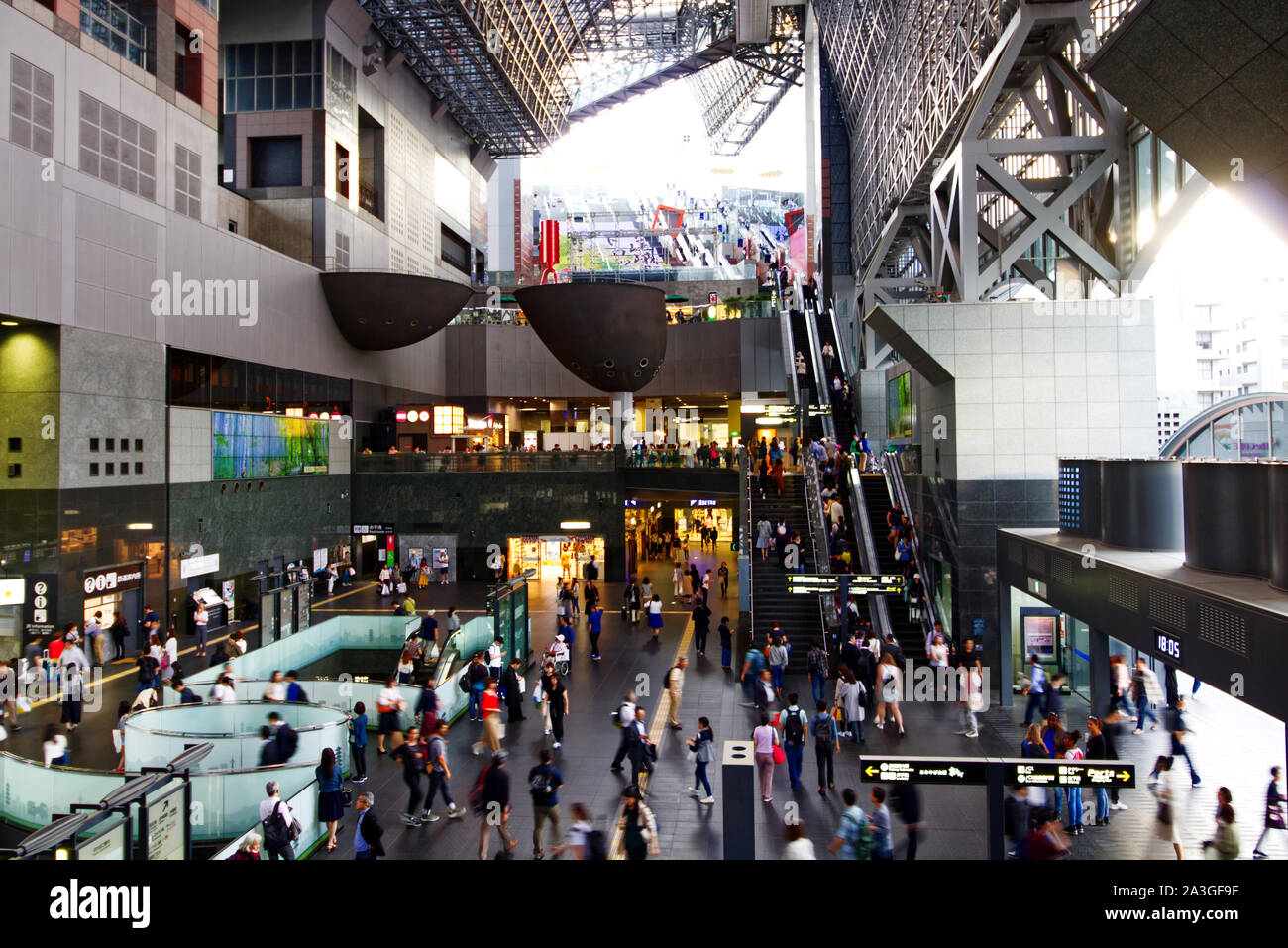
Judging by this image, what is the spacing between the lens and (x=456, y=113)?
44.7 metres

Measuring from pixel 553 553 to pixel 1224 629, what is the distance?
2484 centimetres

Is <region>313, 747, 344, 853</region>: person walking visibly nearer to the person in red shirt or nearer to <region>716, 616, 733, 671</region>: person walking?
the person in red shirt

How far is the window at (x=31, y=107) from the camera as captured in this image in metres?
17.1

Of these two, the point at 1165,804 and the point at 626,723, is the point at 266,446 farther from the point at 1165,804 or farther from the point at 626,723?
the point at 1165,804

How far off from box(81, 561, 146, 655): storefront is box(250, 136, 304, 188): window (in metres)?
18.2

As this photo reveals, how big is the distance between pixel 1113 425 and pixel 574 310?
18269mm

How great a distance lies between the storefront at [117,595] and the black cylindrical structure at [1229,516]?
2047 cm

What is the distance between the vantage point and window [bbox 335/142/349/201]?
33.3 meters

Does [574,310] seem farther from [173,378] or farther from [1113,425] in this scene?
[1113,425]

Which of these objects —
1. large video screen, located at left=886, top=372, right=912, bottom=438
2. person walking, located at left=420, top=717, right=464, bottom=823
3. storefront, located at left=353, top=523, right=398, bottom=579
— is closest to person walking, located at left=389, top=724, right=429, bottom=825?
person walking, located at left=420, top=717, right=464, bottom=823

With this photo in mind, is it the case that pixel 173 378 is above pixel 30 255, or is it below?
below

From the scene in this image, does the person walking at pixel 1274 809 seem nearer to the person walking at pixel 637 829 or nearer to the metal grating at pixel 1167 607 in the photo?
the metal grating at pixel 1167 607

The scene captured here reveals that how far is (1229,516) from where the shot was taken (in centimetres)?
888
